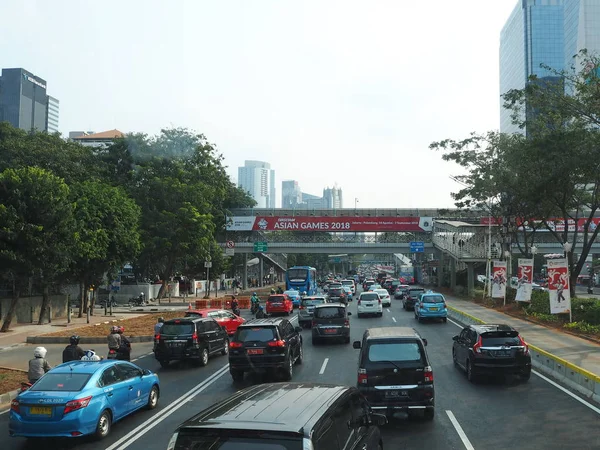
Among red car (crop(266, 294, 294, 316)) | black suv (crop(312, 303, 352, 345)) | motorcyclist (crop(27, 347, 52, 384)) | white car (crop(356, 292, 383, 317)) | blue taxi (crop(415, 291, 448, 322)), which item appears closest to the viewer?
motorcyclist (crop(27, 347, 52, 384))

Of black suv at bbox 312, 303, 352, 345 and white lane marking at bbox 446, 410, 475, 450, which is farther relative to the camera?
black suv at bbox 312, 303, 352, 345

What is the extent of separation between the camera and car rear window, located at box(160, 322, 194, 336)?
18.9 m

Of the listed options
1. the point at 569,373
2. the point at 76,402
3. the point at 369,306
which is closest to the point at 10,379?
the point at 76,402

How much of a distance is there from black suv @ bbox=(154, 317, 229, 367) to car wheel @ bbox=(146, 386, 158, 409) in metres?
5.33

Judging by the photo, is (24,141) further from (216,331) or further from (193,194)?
(216,331)

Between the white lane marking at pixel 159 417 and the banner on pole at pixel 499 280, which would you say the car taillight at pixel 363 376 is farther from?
the banner on pole at pixel 499 280

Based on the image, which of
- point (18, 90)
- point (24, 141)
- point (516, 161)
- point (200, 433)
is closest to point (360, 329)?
point (516, 161)

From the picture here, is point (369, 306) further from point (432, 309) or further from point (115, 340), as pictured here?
point (115, 340)

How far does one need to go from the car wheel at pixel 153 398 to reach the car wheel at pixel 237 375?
297 cm

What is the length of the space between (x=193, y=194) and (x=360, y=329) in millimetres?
27238

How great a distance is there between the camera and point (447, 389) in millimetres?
14555

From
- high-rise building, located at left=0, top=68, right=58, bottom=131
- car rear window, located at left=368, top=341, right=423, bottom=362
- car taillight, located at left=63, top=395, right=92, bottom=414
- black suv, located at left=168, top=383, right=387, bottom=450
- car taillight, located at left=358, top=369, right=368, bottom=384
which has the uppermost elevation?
high-rise building, located at left=0, top=68, right=58, bottom=131

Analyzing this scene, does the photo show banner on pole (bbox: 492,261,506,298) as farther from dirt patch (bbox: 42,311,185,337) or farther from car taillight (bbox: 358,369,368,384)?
Result: car taillight (bbox: 358,369,368,384)

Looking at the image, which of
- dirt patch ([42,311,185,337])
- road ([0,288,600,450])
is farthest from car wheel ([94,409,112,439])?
dirt patch ([42,311,185,337])
